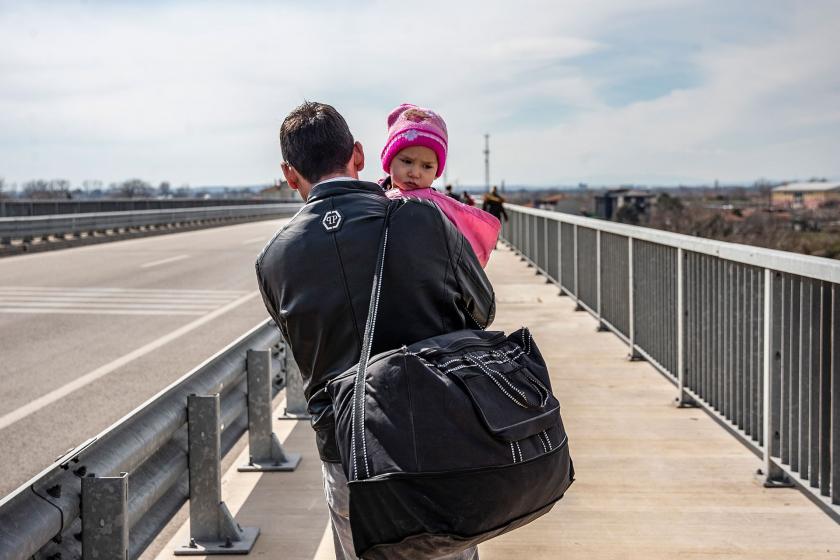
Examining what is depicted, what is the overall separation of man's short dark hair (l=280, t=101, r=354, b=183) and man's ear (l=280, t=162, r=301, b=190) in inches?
1.5

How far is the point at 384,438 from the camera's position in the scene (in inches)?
93.7

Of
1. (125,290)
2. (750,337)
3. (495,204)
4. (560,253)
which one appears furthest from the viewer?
(495,204)

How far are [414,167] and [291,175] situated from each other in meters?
0.58

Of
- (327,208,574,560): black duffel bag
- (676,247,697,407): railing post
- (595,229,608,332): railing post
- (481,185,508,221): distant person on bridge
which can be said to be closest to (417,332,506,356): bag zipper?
(327,208,574,560): black duffel bag

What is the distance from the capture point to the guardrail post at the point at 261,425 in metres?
5.77

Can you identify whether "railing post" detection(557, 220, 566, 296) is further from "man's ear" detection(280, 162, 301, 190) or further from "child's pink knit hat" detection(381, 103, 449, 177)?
"man's ear" detection(280, 162, 301, 190)

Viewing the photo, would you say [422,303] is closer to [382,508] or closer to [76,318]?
[382,508]

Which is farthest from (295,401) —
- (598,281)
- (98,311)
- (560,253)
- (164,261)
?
(164,261)

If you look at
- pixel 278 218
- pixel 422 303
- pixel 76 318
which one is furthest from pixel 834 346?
pixel 278 218

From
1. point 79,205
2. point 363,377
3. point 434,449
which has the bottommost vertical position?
point 434,449

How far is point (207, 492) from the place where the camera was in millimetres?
4621

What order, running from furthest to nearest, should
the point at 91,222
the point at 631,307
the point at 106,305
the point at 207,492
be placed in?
the point at 91,222, the point at 106,305, the point at 631,307, the point at 207,492

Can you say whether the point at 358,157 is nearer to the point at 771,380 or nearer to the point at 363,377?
the point at 363,377

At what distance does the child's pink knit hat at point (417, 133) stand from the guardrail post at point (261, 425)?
2620mm
